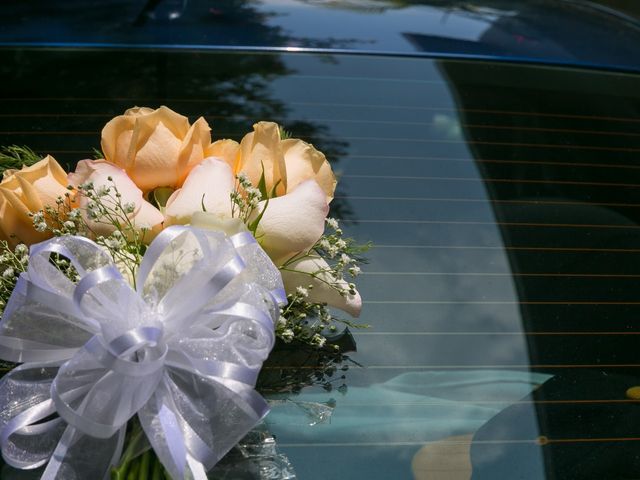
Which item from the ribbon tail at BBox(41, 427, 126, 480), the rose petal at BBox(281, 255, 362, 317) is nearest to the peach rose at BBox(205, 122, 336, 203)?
the rose petal at BBox(281, 255, 362, 317)

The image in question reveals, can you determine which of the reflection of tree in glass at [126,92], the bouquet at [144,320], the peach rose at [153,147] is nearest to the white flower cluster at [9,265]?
the bouquet at [144,320]

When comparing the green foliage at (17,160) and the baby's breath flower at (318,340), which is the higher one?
the green foliage at (17,160)

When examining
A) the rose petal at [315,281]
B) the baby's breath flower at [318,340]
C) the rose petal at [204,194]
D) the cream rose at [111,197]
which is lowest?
the baby's breath flower at [318,340]

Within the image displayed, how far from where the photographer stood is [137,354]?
153cm

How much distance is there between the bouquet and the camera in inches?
58.5

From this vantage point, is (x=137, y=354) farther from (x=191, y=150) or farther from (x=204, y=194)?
(x=191, y=150)

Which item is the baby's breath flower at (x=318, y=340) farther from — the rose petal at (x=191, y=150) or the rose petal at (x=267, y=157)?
the rose petal at (x=191, y=150)

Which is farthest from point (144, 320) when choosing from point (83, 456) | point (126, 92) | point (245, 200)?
point (126, 92)

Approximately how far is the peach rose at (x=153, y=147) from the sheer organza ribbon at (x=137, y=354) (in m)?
0.27

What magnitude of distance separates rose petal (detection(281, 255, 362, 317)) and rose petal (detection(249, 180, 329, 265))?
0.15 ft

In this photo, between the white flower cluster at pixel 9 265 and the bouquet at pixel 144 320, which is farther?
the white flower cluster at pixel 9 265

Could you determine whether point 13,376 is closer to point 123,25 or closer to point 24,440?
point 24,440

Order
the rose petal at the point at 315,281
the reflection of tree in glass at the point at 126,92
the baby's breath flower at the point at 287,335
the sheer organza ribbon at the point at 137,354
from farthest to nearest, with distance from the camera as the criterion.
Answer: the reflection of tree in glass at the point at 126,92
the rose petal at the point at 315,281
the baby's breath flower at the point at 287,335
the sheer organza ribbon at the point at 137,354

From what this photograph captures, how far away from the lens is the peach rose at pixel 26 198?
176 cm
